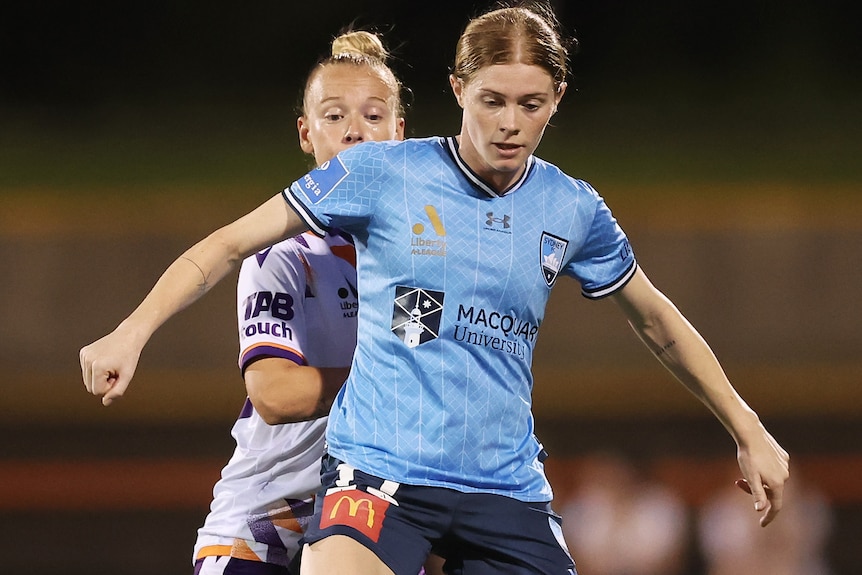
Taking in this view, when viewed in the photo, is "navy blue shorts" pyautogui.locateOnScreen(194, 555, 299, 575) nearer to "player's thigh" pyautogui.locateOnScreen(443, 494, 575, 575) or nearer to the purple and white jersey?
the purple and white jersey

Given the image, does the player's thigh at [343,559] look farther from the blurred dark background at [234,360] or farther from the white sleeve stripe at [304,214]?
the blurred dark background at [234,360]

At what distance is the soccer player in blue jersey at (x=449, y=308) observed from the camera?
2.50 m

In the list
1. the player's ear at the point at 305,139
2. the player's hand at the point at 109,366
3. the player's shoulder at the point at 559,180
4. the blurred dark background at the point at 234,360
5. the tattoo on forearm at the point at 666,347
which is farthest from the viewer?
the blurred dark background at the point at 234,360

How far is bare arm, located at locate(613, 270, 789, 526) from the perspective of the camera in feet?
9.39

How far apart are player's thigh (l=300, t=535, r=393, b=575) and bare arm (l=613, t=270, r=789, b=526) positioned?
3.11 feet

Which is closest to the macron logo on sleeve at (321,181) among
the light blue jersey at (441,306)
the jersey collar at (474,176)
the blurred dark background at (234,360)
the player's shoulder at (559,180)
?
the light blue jersey at (441,306)

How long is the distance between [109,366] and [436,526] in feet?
2.48

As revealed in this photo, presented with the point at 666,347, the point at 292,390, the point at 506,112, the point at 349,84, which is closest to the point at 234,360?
the point at 349,84

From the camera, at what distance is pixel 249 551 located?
3084 mm

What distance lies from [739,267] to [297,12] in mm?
5175

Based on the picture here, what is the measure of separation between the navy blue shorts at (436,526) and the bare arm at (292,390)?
29 cm

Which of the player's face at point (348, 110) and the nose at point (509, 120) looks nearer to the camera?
the nose at point (509, 120)

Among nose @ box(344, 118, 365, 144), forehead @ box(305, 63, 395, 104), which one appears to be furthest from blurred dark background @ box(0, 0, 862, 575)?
nose @ box(344, 118, 365, 144)

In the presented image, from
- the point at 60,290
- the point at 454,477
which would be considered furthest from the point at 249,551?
the point at 60,290
